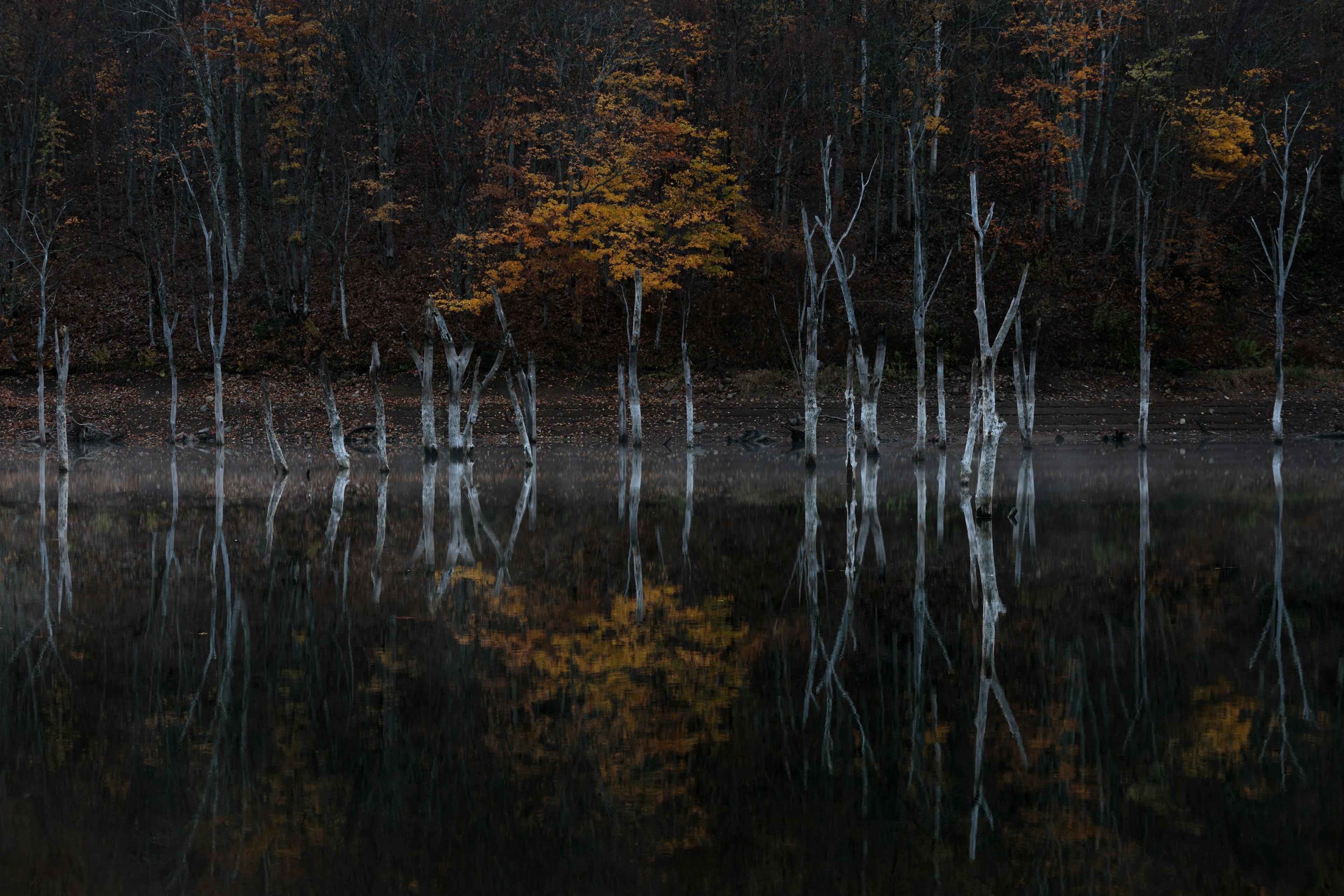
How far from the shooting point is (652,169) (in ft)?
146

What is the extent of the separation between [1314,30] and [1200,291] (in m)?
15.3

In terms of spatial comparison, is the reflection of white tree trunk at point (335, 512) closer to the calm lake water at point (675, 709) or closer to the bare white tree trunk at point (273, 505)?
the calm lake water at point (675, 709)

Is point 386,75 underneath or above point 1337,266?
above

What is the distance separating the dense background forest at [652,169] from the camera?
4509 cm

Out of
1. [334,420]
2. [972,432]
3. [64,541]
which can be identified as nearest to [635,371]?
[334,420]

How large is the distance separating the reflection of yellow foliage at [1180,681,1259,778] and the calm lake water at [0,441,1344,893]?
0.12 ft

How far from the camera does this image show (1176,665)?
10438 millimetres

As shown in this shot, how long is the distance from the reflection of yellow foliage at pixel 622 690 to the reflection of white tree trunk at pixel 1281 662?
391cm

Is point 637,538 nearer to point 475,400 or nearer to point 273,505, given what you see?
point 273,505

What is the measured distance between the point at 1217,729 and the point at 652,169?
127ft

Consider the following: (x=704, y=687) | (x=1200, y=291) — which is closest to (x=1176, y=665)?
(x=704, y=687)

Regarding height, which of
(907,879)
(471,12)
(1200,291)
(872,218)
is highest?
(471,12)

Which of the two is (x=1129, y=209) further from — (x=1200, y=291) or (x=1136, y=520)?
(x=1136, y=520)

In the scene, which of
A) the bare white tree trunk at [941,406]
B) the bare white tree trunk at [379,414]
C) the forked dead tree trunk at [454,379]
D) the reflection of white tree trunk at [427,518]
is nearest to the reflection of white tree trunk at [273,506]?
the reflection of white tree trunk at [427,518]
